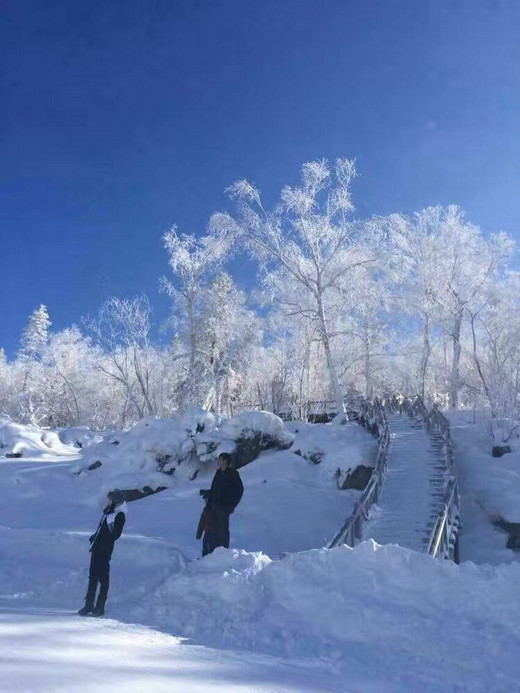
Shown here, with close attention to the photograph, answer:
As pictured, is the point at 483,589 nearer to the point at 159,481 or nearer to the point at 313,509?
the point at 313,509

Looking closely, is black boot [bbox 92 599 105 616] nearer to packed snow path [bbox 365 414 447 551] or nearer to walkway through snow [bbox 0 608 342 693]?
walkway through snow [bbox 0 608 342 693]

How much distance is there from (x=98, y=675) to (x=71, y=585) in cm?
580

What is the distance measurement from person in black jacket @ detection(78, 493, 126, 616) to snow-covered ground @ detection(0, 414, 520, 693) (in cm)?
30

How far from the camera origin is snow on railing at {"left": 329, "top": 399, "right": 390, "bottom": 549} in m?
11.2

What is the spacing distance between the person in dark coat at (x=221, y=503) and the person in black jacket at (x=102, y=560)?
1926mm

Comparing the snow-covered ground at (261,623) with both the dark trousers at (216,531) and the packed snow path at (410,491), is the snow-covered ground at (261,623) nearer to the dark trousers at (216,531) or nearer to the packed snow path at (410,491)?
the dark trousers at (216,531)

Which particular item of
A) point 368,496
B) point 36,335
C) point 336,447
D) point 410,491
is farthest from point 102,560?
point 36,335

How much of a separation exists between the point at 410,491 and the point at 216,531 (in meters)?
7.54

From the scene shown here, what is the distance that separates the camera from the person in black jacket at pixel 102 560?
7891 mm

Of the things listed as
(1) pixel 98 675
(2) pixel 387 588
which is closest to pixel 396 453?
(2) pixel 387 588

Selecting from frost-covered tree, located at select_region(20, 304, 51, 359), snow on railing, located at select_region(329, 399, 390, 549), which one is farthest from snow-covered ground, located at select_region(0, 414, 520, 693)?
frost-covered tree, located at select_region(20, 304, 51, 359)

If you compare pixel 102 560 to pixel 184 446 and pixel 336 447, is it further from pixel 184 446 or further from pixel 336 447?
pixel 184 446

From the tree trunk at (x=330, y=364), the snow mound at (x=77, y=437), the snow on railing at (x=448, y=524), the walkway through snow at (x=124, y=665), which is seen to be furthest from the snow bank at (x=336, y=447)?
the snow mound at (x=77, y=437)

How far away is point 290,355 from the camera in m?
44.5
